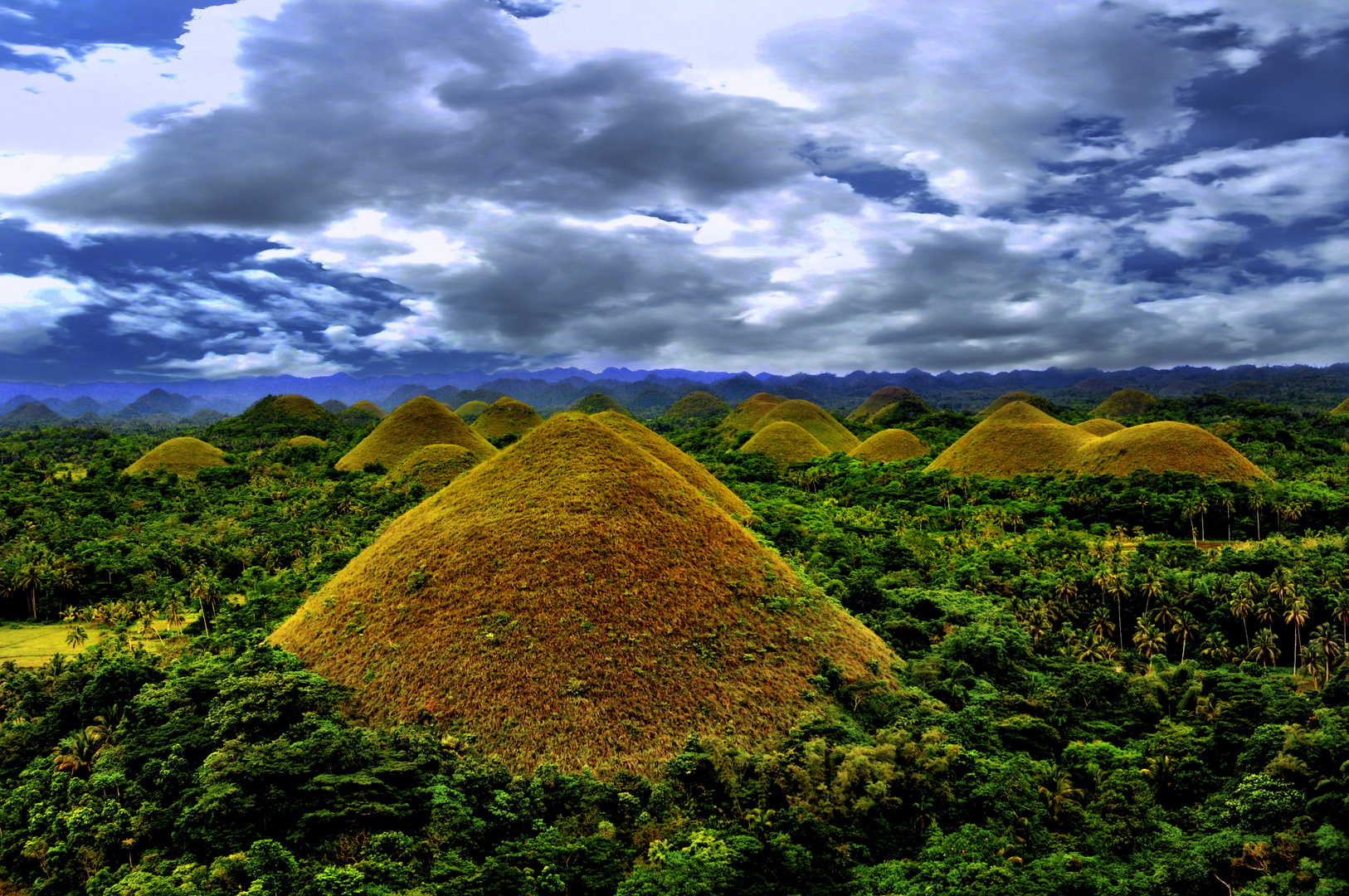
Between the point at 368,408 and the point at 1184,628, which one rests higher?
the point at 368,408

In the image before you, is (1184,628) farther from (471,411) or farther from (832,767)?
(471,411)

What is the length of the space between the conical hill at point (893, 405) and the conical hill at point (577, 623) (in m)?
106

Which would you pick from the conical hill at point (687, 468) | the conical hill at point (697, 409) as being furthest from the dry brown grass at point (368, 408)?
the conical hill at point (687, 468)

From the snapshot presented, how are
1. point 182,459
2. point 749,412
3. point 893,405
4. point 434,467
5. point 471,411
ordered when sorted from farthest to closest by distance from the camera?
point 471,411 → point 893,405 → point 749,412 → point 182,459 → point 434,467

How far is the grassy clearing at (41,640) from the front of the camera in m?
27.8

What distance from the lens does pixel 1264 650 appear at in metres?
25.5

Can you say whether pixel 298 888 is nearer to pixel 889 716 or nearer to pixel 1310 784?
pixel 889 716

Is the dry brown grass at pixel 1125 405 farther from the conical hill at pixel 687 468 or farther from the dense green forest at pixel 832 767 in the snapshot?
the conical hill at pixel 687 468

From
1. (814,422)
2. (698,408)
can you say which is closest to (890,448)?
(814,422)

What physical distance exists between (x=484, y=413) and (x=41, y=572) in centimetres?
7252

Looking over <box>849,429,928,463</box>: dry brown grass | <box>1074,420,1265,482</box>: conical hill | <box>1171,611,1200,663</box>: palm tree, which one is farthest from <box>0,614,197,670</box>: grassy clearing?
<box>849,429,928,463</box>: dry brown grass

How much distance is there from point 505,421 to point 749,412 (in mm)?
37099

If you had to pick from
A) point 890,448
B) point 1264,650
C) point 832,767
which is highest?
point 890,448

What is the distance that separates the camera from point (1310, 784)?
1549 centimetres
